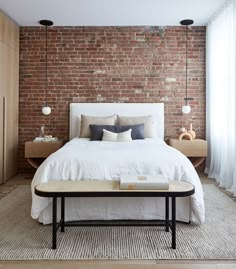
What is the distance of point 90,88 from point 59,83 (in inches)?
23.5

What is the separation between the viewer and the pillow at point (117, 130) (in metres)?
4.69

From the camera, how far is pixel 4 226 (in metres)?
2.89

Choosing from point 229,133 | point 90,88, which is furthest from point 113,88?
point 229,133

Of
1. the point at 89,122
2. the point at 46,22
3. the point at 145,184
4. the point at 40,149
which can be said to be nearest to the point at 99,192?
the point at 145,184

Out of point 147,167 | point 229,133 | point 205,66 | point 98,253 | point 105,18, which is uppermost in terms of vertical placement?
point 105,18

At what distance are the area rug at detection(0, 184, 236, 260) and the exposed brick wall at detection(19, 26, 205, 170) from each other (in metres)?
2.67

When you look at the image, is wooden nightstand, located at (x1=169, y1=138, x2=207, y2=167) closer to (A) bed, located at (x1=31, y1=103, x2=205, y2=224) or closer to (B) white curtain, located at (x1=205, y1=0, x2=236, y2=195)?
(B) white curtain, located at (x1=205, y1=0, x2=236, y2=195)

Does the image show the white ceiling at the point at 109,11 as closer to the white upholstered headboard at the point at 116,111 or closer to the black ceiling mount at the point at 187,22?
the black ceiling mount at the point at 187,22

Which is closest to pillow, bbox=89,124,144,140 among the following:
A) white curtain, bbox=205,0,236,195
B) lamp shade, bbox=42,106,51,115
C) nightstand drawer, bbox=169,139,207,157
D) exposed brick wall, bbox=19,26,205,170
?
nightstand drawer, bbox=169,139,207,157

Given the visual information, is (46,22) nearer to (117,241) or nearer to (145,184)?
(145,184)

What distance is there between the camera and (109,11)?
15.5ft

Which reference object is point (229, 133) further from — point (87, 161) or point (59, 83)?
point (59, 83)

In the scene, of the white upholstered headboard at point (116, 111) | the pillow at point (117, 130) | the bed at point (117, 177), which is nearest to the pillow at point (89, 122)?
the pillow at point (117, 130)

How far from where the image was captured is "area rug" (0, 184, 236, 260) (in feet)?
7.55
